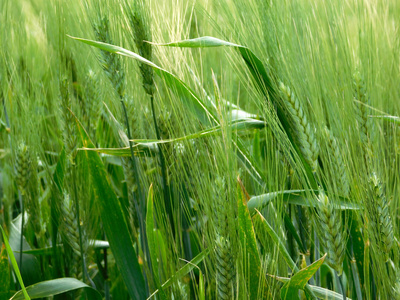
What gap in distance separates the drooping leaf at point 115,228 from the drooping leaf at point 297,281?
27 centimetres

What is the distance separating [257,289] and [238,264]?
6 cm

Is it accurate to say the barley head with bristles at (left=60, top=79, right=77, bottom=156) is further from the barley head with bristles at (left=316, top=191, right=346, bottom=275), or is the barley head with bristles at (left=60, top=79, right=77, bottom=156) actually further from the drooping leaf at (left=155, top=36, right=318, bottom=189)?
the barley head with bristles at (left=316, top=191, right=346, bottom=275)

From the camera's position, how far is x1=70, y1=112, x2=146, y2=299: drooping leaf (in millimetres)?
729

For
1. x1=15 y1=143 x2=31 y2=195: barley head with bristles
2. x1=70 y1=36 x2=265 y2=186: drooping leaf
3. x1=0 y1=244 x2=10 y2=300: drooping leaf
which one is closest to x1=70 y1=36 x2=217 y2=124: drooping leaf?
x1=70 y1=36 x2=265 y2=186: drooping leaf

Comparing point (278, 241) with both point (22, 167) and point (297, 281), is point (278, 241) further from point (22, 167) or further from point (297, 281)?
point (22, 167)

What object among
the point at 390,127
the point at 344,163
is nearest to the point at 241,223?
the point at 344,163

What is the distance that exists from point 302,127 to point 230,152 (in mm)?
135

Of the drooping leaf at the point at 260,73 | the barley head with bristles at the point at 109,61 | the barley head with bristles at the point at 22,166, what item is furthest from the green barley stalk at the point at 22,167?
the drooping leaf at the point at 260,73

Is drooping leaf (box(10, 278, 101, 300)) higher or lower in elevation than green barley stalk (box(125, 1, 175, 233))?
lower

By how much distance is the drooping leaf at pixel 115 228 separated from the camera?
2.39ft

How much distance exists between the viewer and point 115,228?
29.6 inches

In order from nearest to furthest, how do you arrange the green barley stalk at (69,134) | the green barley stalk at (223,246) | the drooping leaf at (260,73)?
the green barley stalk at (223,246)
the drooping leaf at (260,73)
the green barley stalk at (69,134)

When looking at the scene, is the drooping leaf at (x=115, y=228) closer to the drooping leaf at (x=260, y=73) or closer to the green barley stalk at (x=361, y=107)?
the drooping leaf at (x=260, y=73)

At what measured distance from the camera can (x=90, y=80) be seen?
82cm
